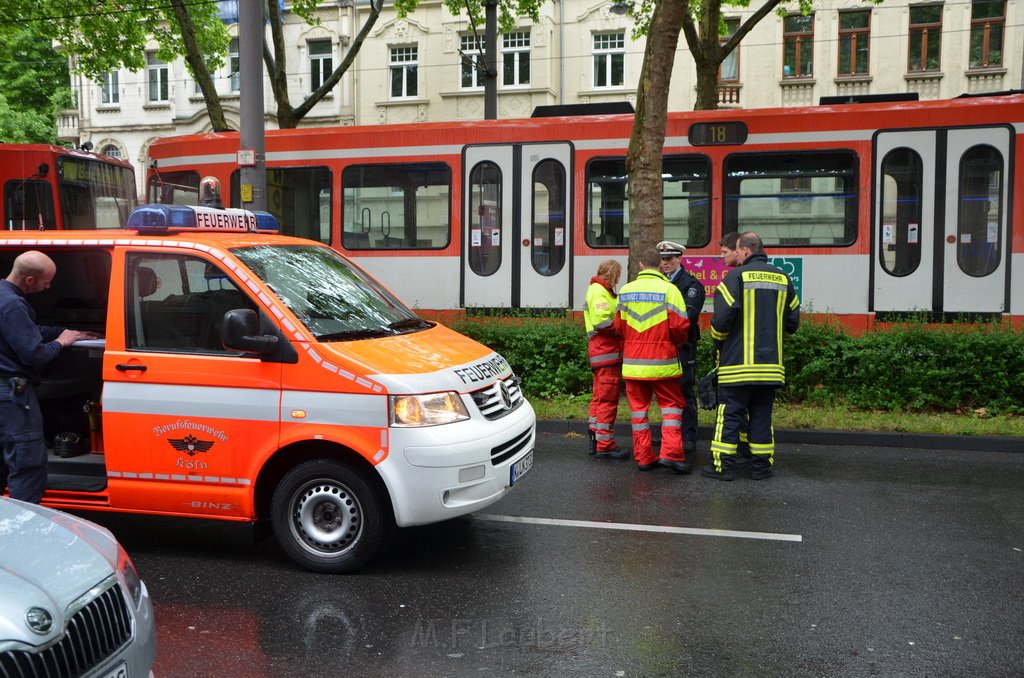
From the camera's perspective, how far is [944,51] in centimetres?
2859

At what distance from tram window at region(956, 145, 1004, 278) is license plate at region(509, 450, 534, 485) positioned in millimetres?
9066

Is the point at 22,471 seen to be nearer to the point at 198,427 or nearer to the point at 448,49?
the point at 198,427

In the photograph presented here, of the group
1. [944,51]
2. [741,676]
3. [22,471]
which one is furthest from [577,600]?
[944,51]

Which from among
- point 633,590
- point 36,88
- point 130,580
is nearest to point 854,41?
point 633,590

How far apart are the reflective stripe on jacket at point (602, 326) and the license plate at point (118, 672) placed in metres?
5.81

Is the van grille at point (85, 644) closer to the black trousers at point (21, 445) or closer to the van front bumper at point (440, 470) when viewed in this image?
the van front bumper at point (440, 470)

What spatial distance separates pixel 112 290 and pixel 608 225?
936cm

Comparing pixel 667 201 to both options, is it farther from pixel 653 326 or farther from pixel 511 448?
pixel 511 448

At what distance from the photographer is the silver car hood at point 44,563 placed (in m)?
2.89

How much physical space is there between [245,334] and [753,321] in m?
4.22

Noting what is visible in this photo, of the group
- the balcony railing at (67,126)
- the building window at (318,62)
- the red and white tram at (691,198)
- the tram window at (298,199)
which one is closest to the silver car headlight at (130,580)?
the red and white tram at (691,198)

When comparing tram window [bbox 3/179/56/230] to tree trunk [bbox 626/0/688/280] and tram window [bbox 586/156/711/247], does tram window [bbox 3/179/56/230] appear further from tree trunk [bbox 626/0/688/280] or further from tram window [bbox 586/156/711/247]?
tree trunk [bbox 626/0/688/280]

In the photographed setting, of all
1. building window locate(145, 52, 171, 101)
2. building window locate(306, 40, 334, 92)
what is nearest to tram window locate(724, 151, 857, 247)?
building window locate(306, 40, 334, 92)

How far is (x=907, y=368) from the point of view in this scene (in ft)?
33.8
